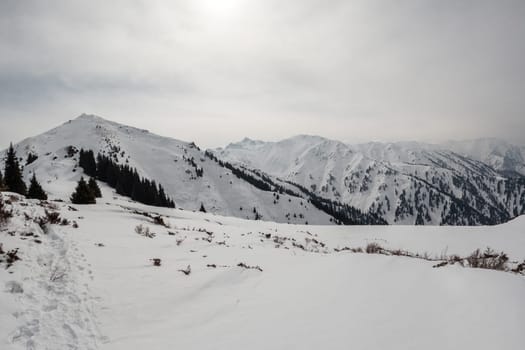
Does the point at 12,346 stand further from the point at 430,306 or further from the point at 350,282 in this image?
the point at 430,306

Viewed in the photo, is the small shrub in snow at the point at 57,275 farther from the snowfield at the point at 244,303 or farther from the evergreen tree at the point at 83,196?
the evergreen tree at the point at 83,196

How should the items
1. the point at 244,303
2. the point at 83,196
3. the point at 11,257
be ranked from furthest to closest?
the point at 83,196, the point at 11,257, the point at 244,303

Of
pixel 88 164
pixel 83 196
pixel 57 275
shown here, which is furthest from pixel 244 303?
pixel 88 164

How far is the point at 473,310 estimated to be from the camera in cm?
343

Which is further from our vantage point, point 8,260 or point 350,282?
point 8,260

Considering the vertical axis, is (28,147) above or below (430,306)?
above

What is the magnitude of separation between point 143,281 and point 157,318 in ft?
6.41

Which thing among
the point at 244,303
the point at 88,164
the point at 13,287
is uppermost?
the point at 88,164

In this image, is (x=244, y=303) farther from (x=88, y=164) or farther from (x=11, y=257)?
(x=88, y=164)

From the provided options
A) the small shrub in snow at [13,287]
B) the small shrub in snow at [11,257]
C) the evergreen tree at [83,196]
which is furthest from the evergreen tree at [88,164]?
the small shrub in snow at [13,287]

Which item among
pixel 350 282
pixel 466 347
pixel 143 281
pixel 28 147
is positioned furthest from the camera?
pixel 28 147

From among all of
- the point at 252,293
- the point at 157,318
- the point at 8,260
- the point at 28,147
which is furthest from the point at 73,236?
the point at 28,147

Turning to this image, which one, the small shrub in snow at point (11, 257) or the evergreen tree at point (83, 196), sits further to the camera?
the evergreen tree at point (83, 196)

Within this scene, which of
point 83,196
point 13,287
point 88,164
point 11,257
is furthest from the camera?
point 88,164
